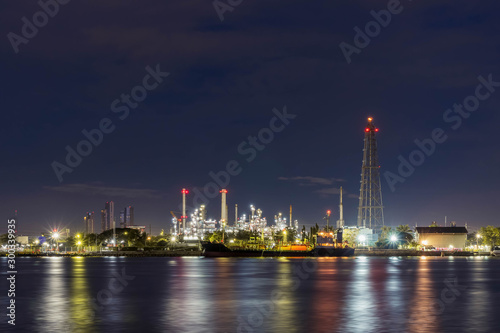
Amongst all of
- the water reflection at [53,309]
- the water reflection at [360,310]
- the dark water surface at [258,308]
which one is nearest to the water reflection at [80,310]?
the dark water surface at [258,308]

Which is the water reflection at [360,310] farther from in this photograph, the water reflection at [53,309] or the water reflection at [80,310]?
the water reflection at [53,309]

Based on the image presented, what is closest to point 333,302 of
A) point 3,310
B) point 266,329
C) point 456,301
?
point 456,301

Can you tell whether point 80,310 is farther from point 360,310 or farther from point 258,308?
point 360,310

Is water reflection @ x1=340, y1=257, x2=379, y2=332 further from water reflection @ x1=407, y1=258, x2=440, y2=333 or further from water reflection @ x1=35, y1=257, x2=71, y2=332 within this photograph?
water reflection @ x1=35, y1=257, x2=71, y2=332

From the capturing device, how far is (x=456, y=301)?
5503 centimetres

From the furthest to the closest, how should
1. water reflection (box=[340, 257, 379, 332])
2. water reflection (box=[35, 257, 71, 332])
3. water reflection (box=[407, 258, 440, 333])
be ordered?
water reflection (box=[35, 257, 71, 332]) < water reflection (box=[340, 257, 379, 332]) < water reflection (box=[407, 258, 440, 333])

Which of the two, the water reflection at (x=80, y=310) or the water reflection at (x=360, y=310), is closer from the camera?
the water reflection at (x=80, y=310)

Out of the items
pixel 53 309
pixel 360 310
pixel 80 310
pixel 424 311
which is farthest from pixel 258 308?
pixel 53 309

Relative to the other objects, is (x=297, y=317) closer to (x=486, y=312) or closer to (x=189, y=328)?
(x=189, y=328)

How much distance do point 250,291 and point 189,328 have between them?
89.4 ft

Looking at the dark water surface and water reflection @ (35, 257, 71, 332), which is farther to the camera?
water reflection @ (35, 257, 71, 332)

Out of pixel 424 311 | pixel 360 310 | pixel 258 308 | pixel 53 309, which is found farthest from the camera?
pixel 258 308

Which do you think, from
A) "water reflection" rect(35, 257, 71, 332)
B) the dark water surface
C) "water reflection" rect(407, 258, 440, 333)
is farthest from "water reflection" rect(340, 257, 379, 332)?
"water reflection" rect(35, 257, 71, 332)

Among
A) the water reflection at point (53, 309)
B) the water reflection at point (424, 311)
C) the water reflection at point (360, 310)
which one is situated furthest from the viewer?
the water reflection at point (53, 309)
